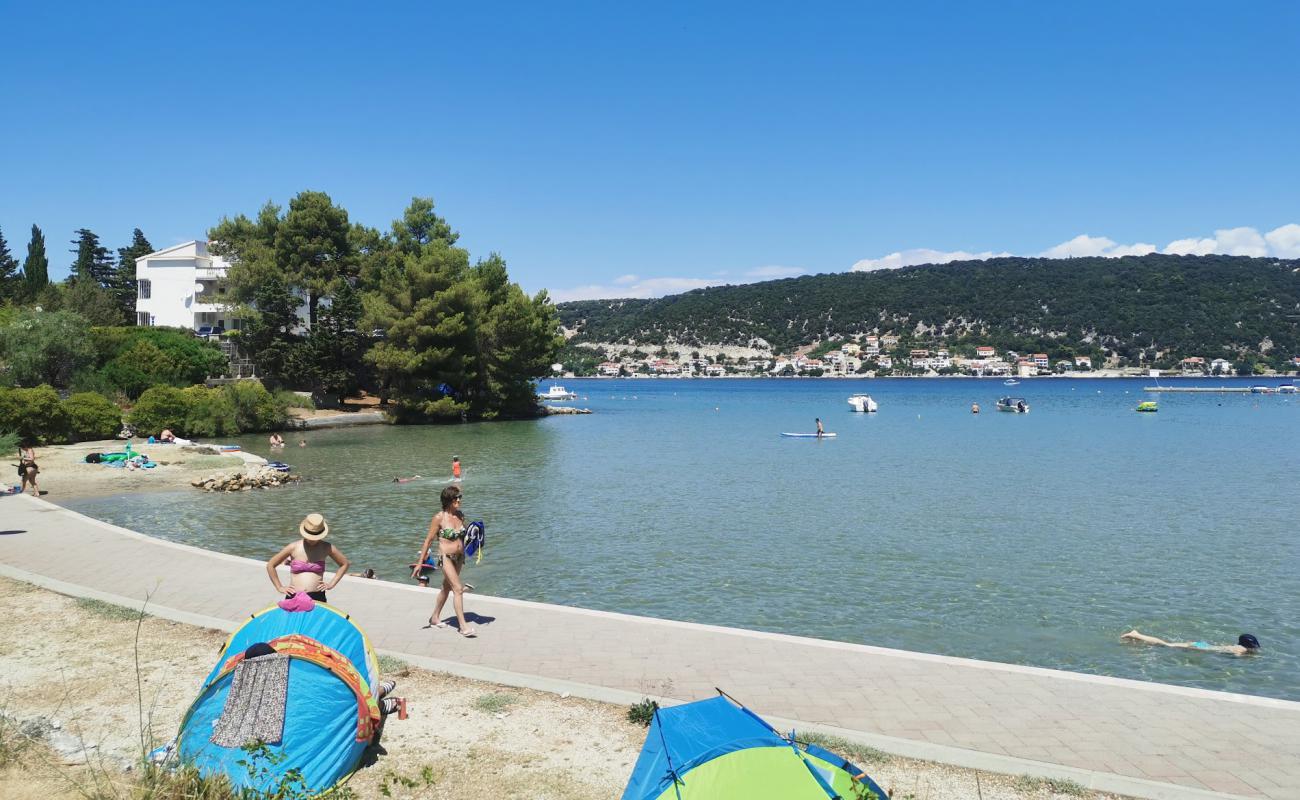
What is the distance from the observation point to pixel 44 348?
147 feet

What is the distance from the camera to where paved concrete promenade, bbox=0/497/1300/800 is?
6.71 meters

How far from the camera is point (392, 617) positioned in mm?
10914

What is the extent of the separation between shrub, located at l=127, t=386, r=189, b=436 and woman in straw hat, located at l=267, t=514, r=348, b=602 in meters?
41.3

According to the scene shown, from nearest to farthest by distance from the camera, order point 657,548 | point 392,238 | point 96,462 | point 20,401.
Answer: point 657,548
point 96,462
point 20,401
point 392,238

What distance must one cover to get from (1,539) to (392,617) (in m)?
9.94

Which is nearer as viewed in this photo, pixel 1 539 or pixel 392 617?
pixel 392 617

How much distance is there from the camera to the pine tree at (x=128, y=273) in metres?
89.4

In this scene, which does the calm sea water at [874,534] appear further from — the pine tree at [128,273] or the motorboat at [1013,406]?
the pine tree at [128,273]

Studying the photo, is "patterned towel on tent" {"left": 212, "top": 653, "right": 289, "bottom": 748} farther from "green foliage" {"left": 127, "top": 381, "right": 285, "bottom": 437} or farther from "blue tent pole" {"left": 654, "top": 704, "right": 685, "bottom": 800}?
"green foliage" {"left": 127, "top": 381, "right": 285, "bottom": 437}

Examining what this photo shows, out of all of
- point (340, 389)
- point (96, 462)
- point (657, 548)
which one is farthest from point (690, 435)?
point (657, 548)

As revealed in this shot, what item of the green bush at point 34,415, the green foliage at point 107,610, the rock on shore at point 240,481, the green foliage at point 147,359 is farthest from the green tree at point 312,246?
the green foliage at point 107,610

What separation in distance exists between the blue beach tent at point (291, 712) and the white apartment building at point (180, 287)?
71.4m

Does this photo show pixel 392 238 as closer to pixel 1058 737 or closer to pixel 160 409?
pixel 160 409

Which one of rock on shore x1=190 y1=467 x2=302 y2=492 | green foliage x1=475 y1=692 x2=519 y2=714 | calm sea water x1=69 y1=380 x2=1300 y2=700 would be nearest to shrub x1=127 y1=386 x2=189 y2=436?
calm sea water x1=69 y1=380 x2=1300 y2=700
